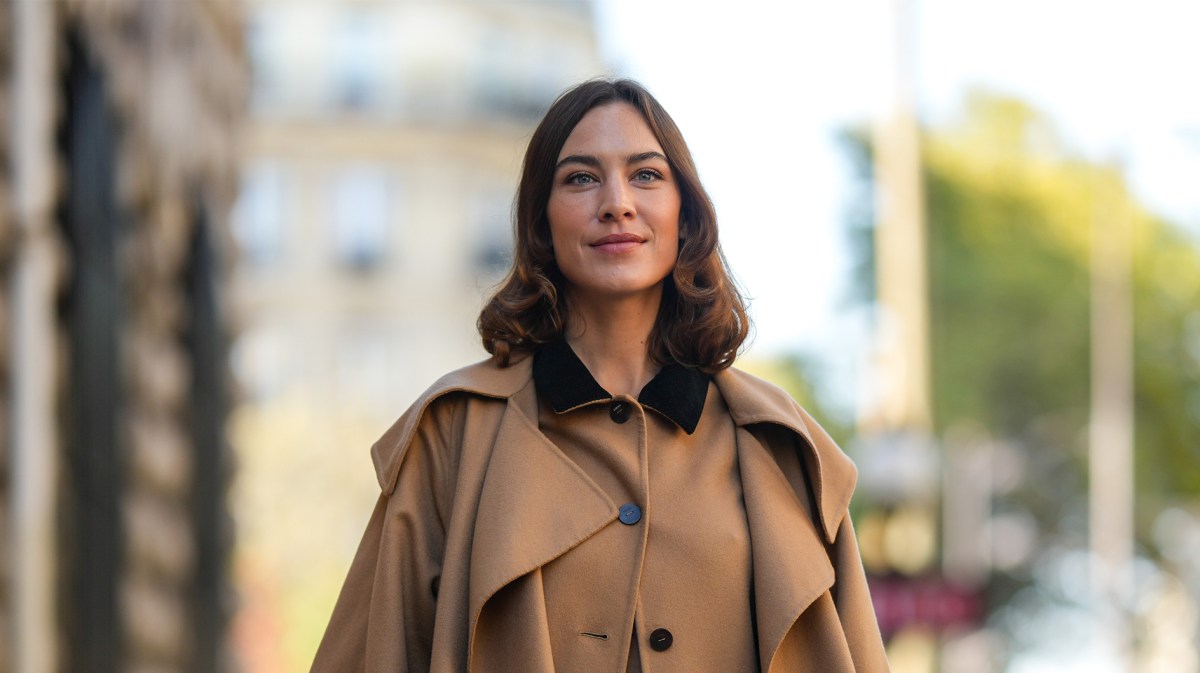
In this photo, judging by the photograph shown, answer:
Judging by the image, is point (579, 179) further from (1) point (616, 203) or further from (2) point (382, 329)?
(2) point (382, 329)

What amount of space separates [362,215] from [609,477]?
40.9 m

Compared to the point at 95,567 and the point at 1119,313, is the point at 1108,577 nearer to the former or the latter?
the point at 1119,313

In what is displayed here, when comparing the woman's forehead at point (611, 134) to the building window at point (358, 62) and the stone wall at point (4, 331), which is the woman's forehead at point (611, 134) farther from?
the building window at point (358, 62)

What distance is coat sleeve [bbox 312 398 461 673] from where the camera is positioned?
341 centimetres

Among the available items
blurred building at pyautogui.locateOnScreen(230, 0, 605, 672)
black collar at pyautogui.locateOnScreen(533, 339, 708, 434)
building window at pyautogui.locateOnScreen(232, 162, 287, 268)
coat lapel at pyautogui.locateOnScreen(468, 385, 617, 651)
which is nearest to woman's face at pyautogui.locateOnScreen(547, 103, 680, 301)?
black collar at pyautogui.locateOnScreen(533, 339, 708, 434)

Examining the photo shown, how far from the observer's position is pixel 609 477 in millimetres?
3512

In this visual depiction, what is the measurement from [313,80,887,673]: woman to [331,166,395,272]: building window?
40.1 metres

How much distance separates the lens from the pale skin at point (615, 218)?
3.52 m

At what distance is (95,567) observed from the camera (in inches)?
314

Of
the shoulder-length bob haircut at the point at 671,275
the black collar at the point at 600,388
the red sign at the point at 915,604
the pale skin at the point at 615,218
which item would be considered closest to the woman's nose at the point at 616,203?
the pale skin at the point at 615,218

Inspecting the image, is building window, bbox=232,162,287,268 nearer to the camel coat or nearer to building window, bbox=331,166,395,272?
building window, bbox=331,166,395,272

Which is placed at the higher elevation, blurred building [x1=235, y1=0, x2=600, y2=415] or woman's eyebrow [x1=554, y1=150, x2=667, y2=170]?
woman's eyebrow [x1=554, y1=150, x2=667, y2=170]

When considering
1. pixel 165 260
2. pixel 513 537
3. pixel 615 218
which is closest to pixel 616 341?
pixel 615 218

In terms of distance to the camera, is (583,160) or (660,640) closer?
(660,640)
